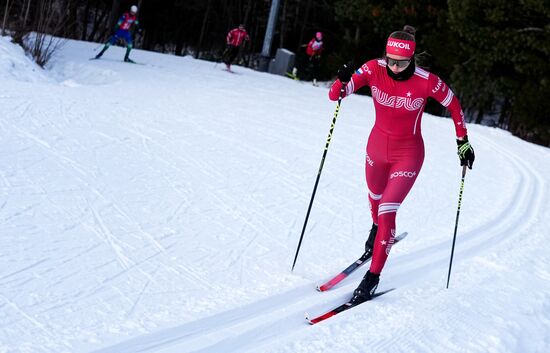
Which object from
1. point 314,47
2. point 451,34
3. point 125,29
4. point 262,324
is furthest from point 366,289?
point 451,34

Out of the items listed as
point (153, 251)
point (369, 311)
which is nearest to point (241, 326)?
point (369, 311)

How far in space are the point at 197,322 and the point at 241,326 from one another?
0.28 metres

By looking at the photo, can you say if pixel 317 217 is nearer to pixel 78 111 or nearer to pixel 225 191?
pixel 225 191

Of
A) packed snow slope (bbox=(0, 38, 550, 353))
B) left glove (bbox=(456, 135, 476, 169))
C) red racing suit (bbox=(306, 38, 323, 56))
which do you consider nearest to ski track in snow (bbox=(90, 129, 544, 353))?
packed snow slope (bbox=(0, 38, 550, 353))

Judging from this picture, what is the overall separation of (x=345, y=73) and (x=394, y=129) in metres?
0.56

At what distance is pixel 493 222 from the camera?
22.7ft

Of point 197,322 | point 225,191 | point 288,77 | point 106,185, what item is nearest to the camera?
point 197,322

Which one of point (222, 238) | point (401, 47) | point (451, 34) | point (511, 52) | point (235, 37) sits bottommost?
point (222, 238)

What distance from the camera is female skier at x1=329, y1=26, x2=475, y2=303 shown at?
4.33 metres

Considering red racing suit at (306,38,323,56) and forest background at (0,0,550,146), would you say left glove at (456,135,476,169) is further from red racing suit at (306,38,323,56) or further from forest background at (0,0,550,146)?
red racing suit at (306,38,323,56)

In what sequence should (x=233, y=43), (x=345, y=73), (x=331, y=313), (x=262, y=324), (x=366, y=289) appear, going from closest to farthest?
1. (x=262, y=324)
2. (x=331, y=313)
3. (x=366, y=289)
4. (x=345, y=73)
5. (x=233, y=43)

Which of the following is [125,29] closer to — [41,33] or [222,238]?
[41,33]

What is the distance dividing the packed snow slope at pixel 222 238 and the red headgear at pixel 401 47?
181 cm

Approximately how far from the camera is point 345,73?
4500 mm
